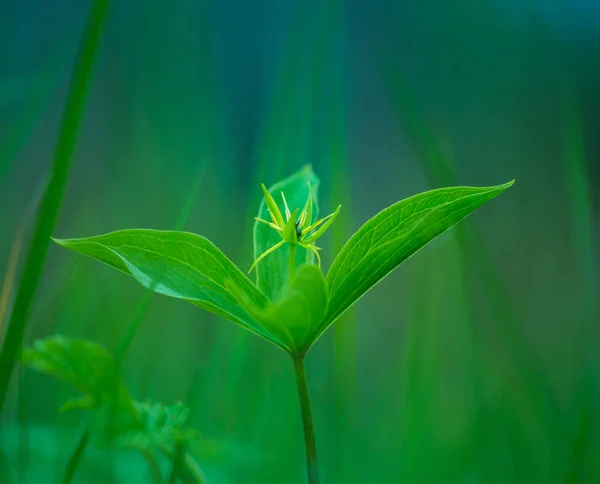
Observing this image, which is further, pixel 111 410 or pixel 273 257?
pixel 273 257

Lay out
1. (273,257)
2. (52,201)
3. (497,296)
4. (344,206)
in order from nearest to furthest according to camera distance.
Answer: (52,201)
(273,257)
(497,296)
(344,206)

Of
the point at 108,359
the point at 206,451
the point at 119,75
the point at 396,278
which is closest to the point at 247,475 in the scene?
the point at 206,451

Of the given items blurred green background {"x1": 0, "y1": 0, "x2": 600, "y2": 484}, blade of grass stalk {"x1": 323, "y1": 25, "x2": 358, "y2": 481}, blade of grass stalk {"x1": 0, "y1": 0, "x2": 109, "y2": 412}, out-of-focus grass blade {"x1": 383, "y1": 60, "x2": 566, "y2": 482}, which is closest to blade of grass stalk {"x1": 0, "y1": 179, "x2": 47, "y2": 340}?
blurred green background {"x1": 0, "y1": 0, "x2": 600, "y2": 484}

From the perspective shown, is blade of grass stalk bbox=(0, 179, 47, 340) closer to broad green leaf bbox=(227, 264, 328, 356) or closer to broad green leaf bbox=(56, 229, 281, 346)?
broad green leaf bbox=(56, 229, 281, 346)

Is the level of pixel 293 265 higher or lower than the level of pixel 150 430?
higher

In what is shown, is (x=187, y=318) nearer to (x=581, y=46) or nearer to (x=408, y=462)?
(x=408, y=462)

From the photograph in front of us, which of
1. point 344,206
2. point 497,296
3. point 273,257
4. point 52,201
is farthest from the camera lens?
point 344,206

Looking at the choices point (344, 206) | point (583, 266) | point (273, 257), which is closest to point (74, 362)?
point (273, 257)

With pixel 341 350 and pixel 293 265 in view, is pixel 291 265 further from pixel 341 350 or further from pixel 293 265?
pixel 341 350
